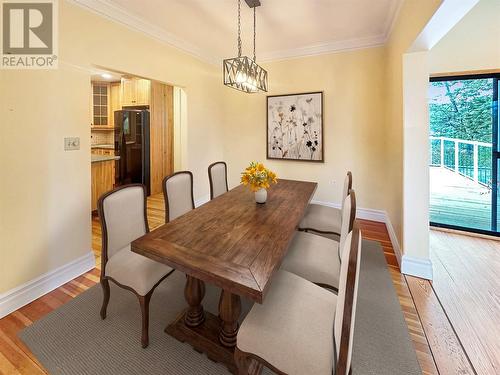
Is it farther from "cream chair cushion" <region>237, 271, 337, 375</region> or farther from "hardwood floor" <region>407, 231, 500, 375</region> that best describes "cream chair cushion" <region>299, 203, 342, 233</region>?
"cream chair cushion" <region>237, 271, 337, 375</region>

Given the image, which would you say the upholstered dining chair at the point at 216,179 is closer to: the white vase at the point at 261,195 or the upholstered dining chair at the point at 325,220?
the white vase at the point at 261,195

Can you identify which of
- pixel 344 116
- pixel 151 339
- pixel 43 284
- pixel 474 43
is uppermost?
pixel 474 43

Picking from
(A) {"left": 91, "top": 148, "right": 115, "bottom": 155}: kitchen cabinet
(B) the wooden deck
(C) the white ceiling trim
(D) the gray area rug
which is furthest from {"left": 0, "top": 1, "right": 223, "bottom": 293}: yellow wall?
(B) the wooden deck

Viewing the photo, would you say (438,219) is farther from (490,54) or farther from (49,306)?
(49,306)

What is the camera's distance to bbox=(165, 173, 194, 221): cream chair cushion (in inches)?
→ 85.3

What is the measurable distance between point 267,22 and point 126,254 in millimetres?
3019

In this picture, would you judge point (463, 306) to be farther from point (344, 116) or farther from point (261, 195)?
point (344, 116)

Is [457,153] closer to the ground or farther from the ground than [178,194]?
farther from the ground

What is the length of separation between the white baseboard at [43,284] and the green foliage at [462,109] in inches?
180

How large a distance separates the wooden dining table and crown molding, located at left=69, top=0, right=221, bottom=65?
2.29 metres

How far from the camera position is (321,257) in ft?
5.54

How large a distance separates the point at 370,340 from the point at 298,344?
908mm

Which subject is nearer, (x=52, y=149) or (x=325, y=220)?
(x=52, y=149)

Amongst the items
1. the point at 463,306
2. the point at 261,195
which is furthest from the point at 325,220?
the point at 463,306
